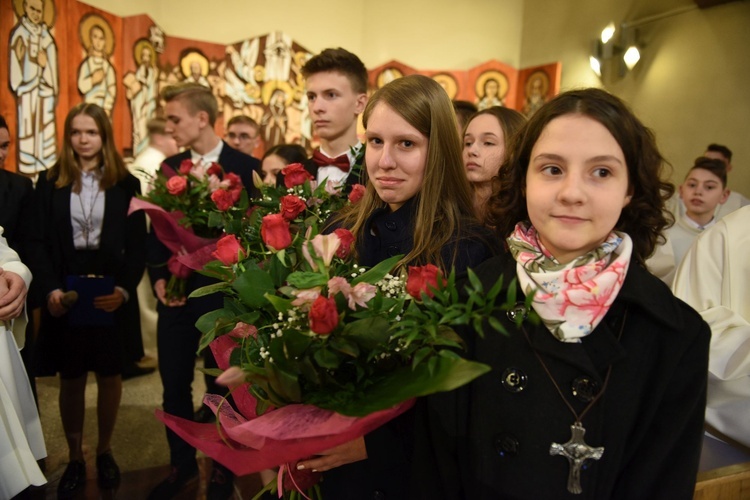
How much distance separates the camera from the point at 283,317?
132 cm

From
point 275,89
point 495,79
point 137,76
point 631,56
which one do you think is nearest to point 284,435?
point 137,76

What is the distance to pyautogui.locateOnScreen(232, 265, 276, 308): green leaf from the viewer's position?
1301mm

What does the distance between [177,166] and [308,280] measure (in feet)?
9.36

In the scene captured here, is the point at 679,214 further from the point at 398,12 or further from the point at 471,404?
the point at 398,12

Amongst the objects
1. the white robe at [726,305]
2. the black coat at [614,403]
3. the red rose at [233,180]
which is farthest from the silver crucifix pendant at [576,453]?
the red rose at [233,180]

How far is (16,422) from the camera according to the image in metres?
1.84

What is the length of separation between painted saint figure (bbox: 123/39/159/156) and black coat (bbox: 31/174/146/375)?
9.68 feet

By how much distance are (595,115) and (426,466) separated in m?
0.92

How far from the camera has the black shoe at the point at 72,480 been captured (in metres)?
3.14

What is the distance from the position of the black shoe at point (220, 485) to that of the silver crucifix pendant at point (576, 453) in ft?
8.01

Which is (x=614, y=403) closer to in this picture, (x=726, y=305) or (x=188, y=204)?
(x=726, y=305)

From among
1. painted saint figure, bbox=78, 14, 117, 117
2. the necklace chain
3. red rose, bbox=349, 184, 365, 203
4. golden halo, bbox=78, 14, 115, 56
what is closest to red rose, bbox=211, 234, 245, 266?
red rose, bbox=349, 184, 365, 203

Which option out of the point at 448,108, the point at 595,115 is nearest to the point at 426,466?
the point at 595,115

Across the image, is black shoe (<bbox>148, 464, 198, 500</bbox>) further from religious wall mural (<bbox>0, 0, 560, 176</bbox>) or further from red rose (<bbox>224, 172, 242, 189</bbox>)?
religious wall mural (<bbox>0, 0, 560, 176</bbox>)
